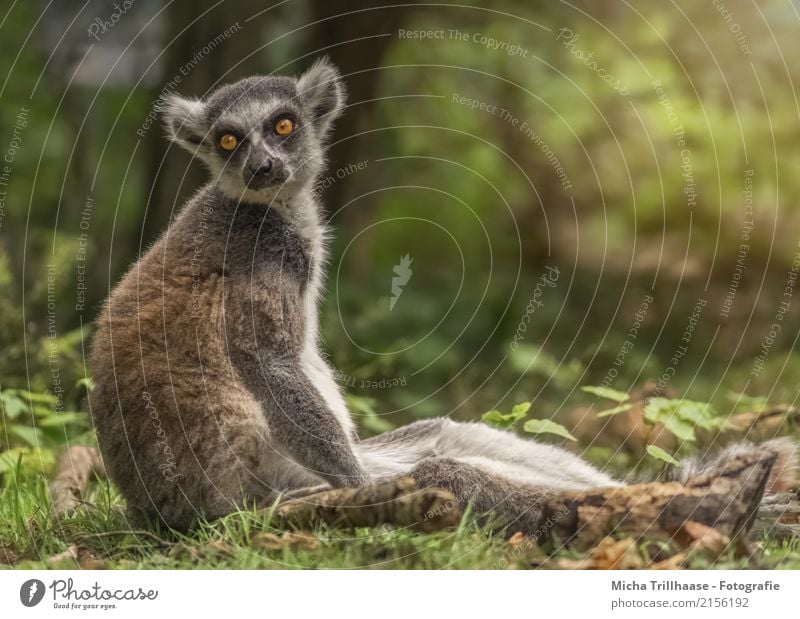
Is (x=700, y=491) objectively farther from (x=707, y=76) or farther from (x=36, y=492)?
(x=707, y=76)

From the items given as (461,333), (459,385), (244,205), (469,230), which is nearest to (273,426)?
(244,205)

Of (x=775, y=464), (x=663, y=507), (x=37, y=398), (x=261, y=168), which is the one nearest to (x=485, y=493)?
(x=663, y=507)

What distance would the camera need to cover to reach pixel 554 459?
646 centimetres

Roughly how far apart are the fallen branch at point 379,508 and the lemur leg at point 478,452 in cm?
68

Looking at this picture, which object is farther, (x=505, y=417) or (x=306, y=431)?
(x=505, y=417)

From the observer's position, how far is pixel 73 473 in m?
7.50

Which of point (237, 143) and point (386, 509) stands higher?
point (237, 143)

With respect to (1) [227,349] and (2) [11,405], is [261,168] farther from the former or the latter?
(2) [11,405]

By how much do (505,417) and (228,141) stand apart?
2.71 meters

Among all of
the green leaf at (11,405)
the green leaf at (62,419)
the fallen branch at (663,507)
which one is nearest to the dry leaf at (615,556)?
the fallen branch at (663,507)

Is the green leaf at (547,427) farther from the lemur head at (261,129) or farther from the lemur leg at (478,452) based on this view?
the lemur head at (261,129)

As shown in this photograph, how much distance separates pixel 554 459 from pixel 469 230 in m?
9.93

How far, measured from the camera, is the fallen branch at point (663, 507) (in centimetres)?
526

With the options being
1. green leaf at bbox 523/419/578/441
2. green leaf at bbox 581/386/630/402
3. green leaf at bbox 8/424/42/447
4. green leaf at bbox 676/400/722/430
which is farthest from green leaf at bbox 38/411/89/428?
green leaf at bbox 676/400/722/430
